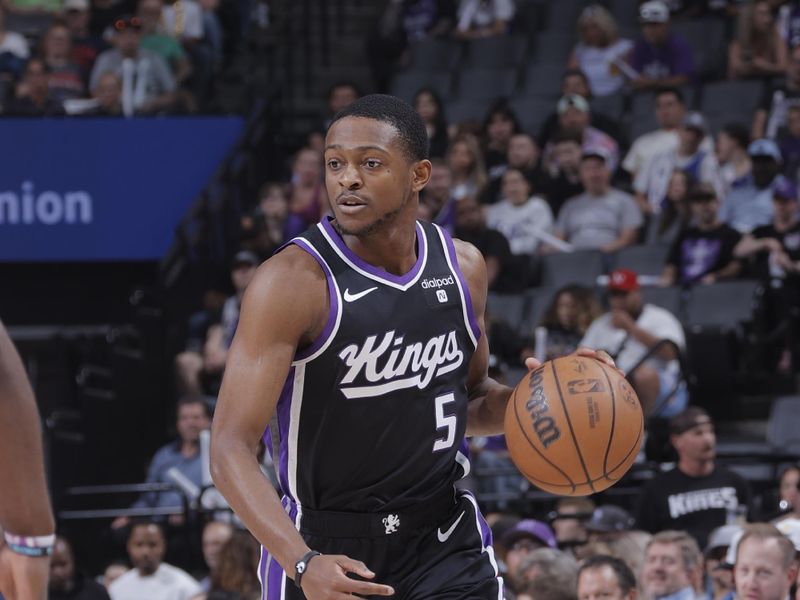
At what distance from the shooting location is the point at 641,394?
10.4 meters

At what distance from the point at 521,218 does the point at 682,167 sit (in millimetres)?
1298

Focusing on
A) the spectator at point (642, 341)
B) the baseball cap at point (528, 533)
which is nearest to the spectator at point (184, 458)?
the spectator at point (642, 341)

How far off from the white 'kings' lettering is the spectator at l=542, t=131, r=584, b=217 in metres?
8.35

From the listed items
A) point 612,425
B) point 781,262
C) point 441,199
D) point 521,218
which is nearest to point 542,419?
point 612,425

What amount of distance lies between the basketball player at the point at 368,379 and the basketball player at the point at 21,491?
131cm

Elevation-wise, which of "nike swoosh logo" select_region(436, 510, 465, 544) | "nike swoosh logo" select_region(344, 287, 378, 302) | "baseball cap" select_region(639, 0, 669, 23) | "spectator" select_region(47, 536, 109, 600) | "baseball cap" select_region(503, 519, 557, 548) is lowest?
"spectator" select_region(47, 536, 109, 600)

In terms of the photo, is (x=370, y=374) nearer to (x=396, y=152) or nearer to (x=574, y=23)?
(x=396, y=152)

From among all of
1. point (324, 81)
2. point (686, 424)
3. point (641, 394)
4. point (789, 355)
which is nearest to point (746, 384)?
point (789, 355)

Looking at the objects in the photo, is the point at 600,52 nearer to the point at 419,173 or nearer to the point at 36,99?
the point at 36,99

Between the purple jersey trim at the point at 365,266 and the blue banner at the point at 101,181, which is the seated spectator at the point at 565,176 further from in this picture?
the purple jersey trim at the point at 365,266

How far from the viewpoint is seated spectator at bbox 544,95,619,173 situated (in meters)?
13.2

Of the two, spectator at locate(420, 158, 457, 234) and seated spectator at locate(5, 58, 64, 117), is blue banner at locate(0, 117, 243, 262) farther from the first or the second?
spectator at locate(420, 158, 457, 234)

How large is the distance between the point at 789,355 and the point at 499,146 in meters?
3.47

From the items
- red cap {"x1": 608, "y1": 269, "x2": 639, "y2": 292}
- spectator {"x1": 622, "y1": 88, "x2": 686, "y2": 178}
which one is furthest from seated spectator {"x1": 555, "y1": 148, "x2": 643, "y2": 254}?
red cap {"x1": 608, "y1": 269, "x2": 639, "y2": 292}
